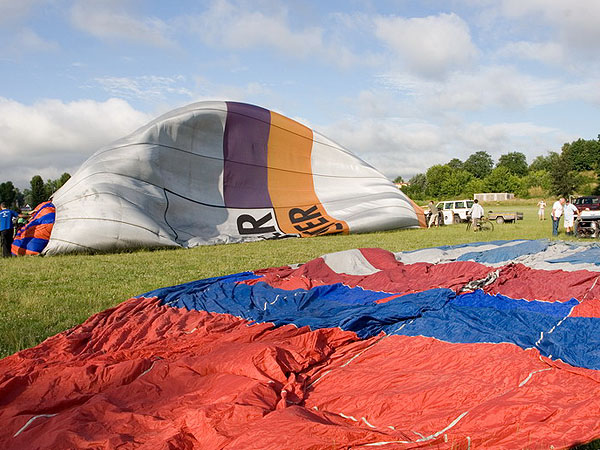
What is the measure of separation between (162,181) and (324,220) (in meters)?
4.26

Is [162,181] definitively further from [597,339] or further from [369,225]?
[597,339]

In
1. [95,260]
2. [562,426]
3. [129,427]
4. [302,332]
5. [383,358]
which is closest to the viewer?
[562,426]

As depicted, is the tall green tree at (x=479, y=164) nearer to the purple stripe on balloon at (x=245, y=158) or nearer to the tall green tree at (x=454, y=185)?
the tall green tree at (x=454, y=185)

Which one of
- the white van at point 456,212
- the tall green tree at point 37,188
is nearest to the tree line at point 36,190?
the tall green tree at point 37,188

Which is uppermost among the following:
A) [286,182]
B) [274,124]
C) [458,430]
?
[274,124]

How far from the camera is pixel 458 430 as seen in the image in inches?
80.9

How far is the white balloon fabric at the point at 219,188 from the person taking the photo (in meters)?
9.63

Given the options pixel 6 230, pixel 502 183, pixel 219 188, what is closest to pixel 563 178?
pixel 502 183

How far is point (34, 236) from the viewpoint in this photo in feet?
31.1

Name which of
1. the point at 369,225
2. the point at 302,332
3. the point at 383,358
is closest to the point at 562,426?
the point at 383,358

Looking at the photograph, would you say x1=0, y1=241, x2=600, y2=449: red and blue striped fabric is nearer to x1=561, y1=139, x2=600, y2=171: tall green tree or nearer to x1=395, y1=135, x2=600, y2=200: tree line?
x1=395, y1=135, x2=600, y2=200: tree line

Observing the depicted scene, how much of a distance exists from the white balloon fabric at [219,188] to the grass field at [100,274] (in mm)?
768

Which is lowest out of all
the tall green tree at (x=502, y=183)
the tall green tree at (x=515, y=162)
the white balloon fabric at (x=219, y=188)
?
the white balloon fabric at (x=219, y=188)

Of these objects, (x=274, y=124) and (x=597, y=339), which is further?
(x=274, y=124)
